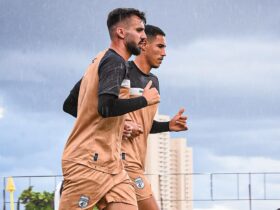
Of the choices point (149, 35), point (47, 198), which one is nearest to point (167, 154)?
point (47, 198)

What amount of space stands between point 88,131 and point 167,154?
173 metres

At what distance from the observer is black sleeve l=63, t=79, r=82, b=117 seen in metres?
6.81

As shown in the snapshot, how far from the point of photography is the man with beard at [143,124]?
802 centimetres

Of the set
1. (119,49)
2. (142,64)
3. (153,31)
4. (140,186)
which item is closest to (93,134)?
(119,49)

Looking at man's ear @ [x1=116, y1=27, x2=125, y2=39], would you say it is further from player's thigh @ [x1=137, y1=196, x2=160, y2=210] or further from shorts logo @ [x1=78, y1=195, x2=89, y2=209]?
player's thigh @ [x1=137, y1=196, x2=160, y2=210]

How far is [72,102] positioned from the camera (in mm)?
6930

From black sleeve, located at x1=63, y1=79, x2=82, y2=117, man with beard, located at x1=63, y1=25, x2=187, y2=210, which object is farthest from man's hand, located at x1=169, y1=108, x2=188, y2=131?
black sleeve, located at x1=63, y1=79, x2=82, y2=117

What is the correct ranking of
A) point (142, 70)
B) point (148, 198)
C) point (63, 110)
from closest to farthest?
point (63, 110) < point (148, 198) < point (142, 70)

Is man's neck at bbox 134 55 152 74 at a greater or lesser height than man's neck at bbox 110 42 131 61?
greater

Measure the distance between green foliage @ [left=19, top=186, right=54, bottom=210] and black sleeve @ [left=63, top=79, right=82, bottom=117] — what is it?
663 inches

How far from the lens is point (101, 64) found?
598 cm

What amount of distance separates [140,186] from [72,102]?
148 centimetres

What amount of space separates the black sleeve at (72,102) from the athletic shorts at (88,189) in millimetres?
892

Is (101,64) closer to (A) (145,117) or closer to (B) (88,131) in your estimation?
(B) (88,131)
